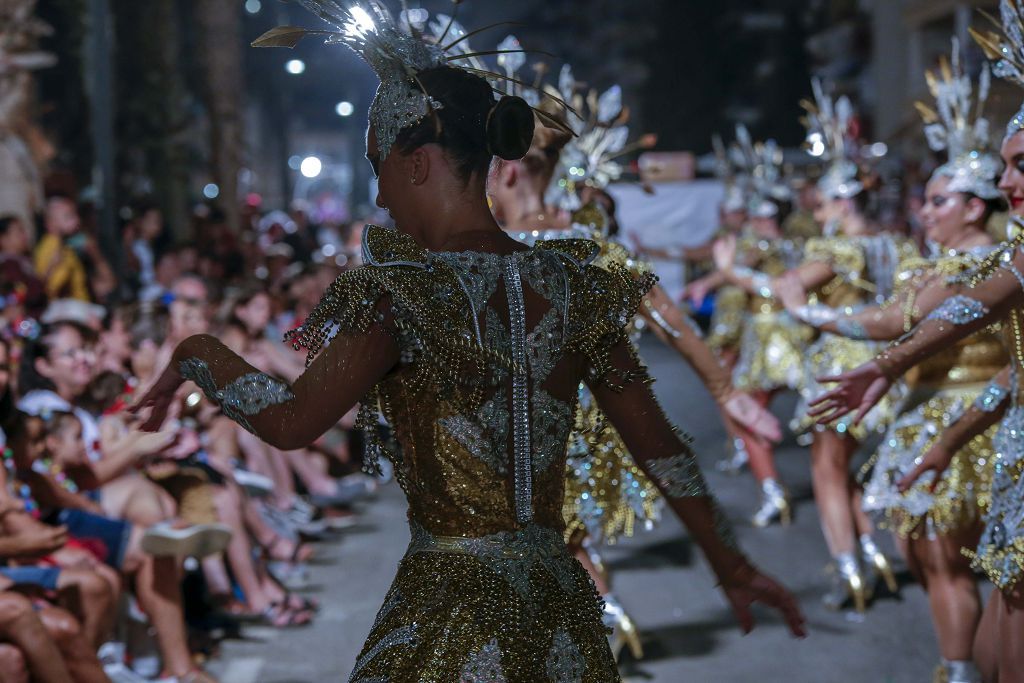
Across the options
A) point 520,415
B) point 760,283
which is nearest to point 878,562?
point 760,283

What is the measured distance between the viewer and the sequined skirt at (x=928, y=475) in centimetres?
482

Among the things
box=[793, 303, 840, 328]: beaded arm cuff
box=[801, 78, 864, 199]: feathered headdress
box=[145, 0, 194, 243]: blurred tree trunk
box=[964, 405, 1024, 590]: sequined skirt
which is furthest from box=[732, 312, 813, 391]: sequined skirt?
box=[145, 0, 194, 243]: blurred tree trunk

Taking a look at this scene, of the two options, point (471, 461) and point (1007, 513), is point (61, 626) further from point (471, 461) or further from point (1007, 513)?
point (1007, 513)

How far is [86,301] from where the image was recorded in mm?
8625

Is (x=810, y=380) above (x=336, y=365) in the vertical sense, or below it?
below

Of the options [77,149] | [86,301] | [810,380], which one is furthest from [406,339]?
[77,149]

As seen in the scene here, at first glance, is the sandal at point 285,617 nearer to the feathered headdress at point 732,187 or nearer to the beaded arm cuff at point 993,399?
the beaded arm cuff at point 993,399

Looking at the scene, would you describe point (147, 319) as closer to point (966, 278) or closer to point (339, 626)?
point (339, 626)

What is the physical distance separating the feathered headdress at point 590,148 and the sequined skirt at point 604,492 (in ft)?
4.31

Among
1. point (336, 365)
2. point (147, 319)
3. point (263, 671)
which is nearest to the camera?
point (336, 365)

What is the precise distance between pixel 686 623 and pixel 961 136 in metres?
2.54

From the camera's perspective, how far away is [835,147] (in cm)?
791

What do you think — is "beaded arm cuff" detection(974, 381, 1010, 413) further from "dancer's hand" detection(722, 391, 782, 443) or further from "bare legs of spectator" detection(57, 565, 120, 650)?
"bare legs of spectator" detection(57, 565, 120, 650)

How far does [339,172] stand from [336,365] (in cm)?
9197
